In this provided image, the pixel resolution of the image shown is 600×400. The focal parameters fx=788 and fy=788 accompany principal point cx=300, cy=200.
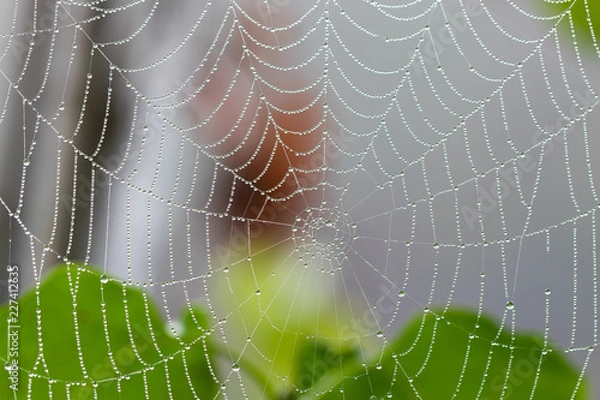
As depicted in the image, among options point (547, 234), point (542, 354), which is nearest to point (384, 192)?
point (547, 234)

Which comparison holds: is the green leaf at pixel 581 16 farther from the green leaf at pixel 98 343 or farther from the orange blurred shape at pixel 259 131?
the green leaf at pixel 98 343

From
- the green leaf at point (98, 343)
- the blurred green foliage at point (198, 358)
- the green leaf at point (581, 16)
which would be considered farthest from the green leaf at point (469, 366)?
the green leaf at point (581, 16)

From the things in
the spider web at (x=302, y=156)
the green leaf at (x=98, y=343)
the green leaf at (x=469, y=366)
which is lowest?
the green leaf at (x=469, y=366)

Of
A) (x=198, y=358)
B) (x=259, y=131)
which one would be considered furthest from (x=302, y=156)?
(x=198, y=358)

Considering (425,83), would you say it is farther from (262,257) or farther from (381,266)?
(262,257)

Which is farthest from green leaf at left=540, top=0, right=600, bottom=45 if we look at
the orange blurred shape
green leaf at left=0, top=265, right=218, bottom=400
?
green leaf at left=0, top=265, right=218, bottom=400

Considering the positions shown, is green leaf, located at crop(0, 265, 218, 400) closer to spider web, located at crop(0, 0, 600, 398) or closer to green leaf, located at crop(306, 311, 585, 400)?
spider web, located at crop(0, 0, 600, 398)

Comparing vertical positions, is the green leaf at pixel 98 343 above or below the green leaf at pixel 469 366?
above
